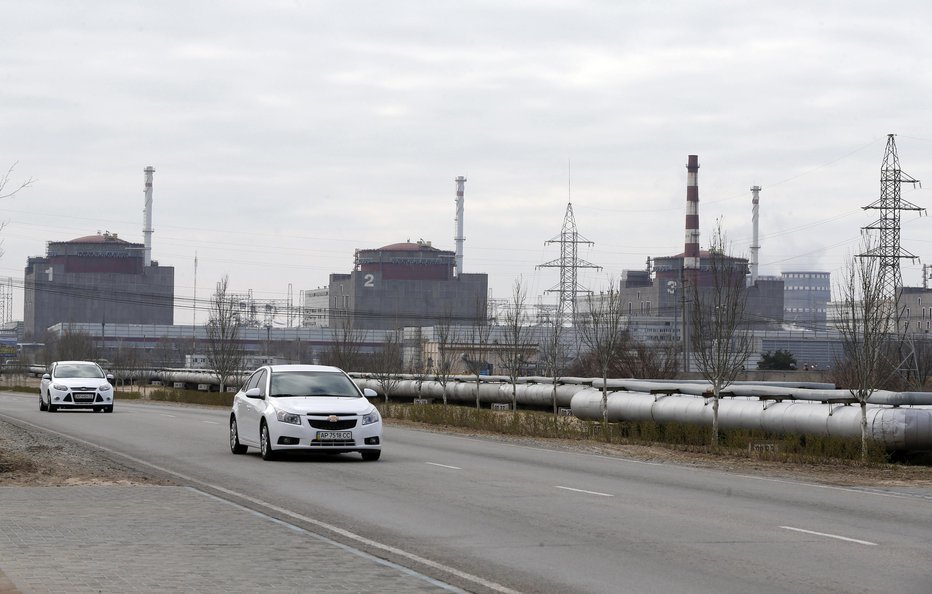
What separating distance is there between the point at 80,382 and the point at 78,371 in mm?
1327

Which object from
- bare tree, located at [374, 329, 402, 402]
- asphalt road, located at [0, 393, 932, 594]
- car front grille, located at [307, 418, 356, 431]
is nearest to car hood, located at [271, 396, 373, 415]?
car front grille, located at [307, 418, 356, 431]

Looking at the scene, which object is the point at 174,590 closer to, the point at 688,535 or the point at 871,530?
the point at 688,535

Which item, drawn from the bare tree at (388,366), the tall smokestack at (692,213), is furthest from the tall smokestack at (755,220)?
the bare tree at (388,366)

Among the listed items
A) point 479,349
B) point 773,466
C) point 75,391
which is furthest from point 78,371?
point 773,466

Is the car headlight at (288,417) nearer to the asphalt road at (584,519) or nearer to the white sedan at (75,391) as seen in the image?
the asphalt road at (584,519)

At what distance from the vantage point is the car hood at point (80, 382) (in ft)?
136

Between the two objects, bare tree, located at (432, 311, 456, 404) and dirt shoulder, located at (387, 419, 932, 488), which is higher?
bare tree, located at (432, 311, 456, 404)

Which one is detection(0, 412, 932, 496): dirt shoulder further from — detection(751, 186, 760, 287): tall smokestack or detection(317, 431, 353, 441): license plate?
detection(751, 186, 760, 287): tall smokestack

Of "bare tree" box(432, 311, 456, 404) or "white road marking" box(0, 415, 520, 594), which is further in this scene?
"bare tree" box(432, 311, 456, 404)

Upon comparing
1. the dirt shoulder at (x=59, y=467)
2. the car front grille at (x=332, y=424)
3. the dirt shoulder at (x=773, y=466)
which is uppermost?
the car front grille at (x=332, y=424)

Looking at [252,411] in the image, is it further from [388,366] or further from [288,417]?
[388,366]

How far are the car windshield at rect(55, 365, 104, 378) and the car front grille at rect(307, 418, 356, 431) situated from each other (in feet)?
78.6

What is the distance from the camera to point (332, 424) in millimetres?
21078

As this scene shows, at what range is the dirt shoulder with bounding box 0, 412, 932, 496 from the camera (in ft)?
58.3
